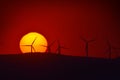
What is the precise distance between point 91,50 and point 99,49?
35 cm

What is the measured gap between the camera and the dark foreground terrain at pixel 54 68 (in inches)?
85.7

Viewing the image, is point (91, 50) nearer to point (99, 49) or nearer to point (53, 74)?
point (99, 49)

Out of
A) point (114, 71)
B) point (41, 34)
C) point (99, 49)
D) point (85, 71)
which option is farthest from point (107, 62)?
point (41, 34)

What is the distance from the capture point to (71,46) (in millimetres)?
13781

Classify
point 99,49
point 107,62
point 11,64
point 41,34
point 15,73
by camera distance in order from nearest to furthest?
point 15,73 → point 11,64 → point 107,62 → point 99,49 → point 41,34

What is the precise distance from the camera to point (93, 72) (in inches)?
93.5

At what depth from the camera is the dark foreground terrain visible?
2178mm

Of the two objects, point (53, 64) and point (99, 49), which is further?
point (99, 49)

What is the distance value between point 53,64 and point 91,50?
11335mm

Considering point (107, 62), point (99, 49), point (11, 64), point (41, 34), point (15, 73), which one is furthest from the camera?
point (41, 34)

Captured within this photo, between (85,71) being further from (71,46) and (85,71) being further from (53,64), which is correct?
(71,46)

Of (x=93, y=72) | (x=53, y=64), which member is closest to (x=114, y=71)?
(x=93, y=72)

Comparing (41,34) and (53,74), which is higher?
(53,74)

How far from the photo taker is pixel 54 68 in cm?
230
